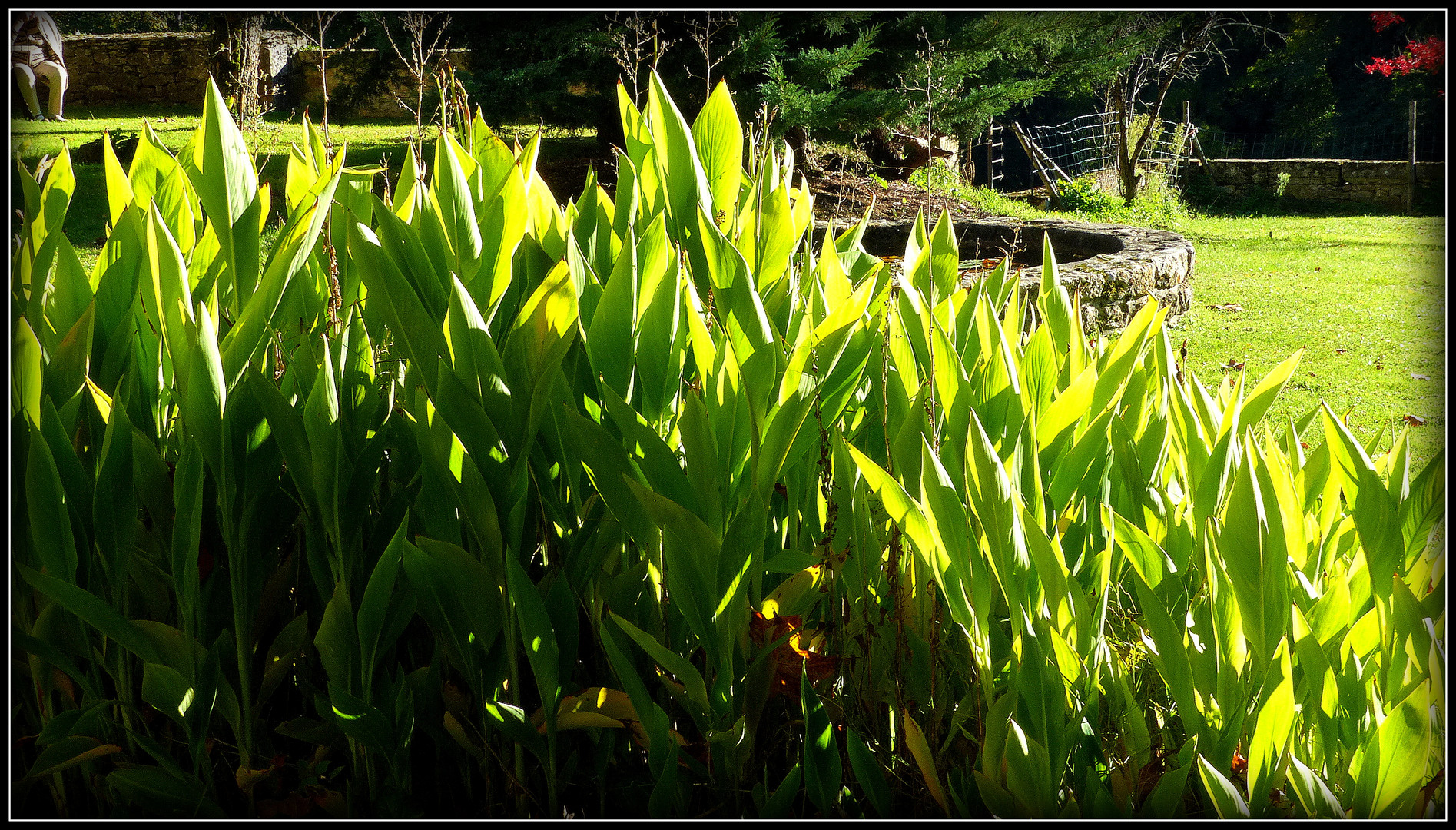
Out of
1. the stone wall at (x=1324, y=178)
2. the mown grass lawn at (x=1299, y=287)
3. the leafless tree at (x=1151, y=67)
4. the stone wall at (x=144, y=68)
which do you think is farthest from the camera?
the stone wall at (x=1324, y=178)

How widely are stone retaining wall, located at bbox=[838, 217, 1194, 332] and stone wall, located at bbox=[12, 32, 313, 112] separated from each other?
7.13 meters

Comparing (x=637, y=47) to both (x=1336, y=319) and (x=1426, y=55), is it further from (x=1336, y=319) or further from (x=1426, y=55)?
(x=1336, y=319)

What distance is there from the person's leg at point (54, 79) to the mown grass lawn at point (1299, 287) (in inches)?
2.7

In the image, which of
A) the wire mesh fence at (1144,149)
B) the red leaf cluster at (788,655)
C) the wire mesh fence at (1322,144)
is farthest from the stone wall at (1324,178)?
the red leaf cluster at (788,655)

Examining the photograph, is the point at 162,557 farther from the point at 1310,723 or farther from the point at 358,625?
the point at 1310,723

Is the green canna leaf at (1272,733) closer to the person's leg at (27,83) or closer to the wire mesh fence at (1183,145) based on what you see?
the person's leg at (27,83)

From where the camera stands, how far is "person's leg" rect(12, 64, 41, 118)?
1.02 m

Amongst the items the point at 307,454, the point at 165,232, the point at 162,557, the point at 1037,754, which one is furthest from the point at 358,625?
the point at 1037,754

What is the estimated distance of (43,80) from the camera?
56.2 inches

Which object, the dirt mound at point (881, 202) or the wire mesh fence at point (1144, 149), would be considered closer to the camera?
the dirt mound at point (881, 202)

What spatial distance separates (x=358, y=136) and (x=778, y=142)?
566 cm

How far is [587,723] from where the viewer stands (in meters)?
0.99

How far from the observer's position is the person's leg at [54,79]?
Result: 1.37m

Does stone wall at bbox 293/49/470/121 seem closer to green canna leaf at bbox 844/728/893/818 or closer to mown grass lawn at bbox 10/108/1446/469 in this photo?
mown grass lawn at bbox 10/108/1446/469
